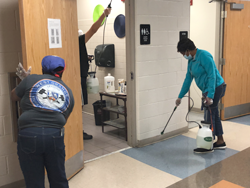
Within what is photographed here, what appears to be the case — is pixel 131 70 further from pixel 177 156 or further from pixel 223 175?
pixel 223 175

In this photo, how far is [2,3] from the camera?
101 inches

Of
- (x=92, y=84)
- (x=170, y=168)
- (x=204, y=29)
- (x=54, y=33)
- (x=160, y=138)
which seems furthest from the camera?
(x=204, y=29)

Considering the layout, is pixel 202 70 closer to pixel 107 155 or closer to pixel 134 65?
pixel 134 65

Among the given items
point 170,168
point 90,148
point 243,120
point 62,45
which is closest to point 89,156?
point 90,148

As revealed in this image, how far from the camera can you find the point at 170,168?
3.31 metres

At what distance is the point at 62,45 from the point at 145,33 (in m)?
1.38

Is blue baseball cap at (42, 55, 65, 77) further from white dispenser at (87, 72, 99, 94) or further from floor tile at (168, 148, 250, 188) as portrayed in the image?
white dispenser at (87, 72, 99, 94)

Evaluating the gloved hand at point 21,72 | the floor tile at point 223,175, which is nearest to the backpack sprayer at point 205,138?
the floor tile at point 223,175

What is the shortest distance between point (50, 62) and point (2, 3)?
3.04ft

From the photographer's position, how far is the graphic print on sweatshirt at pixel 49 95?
2.00 metres

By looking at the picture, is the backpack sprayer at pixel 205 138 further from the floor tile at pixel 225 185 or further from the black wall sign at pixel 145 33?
the black wall sign at pixel 145 33

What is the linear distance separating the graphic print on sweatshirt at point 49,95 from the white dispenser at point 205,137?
7.07ft

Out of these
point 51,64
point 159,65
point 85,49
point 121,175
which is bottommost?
point 121,175

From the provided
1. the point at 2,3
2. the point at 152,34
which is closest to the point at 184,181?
the point at 152,34
